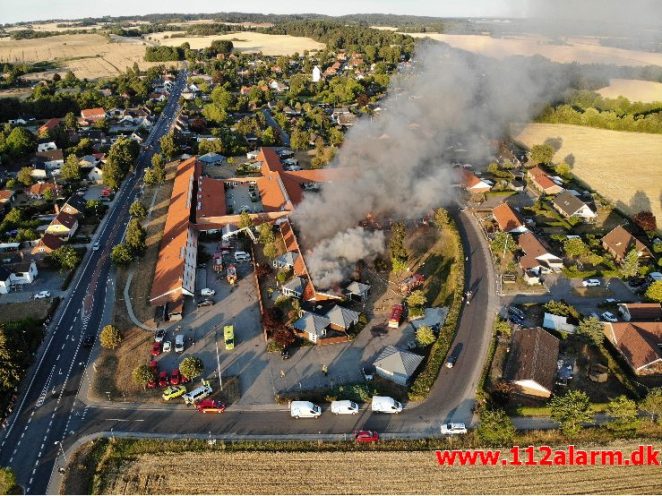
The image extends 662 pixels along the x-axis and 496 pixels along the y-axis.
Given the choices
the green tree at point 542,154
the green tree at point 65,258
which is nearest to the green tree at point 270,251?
the green tree at point 65,258

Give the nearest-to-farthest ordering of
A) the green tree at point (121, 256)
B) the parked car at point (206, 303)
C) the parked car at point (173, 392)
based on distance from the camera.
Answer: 1. the parked car at point (173, 392)
2. the parked car at point (206, 303)
3. the green tree at point (121, 256)

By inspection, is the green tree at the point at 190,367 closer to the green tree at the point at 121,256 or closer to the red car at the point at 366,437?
the red car at the point at 366,437

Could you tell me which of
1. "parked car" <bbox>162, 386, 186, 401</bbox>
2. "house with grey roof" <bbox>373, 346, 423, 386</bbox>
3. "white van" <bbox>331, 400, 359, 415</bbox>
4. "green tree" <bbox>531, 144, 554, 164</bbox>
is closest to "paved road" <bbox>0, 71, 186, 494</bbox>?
"parked car" <bbox>162, 386, 186, 401</bbox>

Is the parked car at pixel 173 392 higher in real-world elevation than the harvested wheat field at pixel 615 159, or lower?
lower

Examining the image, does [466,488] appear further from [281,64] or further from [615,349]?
[281,64]

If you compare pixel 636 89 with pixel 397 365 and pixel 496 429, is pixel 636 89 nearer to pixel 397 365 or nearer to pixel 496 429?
pixel 397 365
